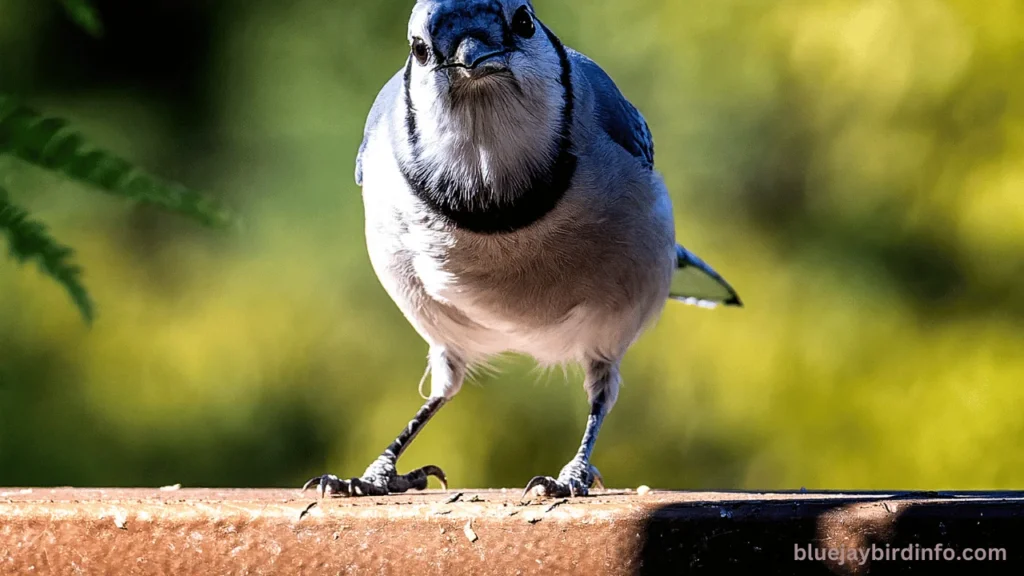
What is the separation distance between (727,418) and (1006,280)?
72cm

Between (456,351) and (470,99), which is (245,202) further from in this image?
(470,99)

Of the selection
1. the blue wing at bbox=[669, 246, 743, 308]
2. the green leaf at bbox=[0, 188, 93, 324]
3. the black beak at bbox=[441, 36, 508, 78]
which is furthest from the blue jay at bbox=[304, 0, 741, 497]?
the green leaf at bbox=[0, 188, 93, 324]

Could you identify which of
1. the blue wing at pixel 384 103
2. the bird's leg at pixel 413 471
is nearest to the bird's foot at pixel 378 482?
the bird's leg at pixel 413 471

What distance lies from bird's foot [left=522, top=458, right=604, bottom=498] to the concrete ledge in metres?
0.34

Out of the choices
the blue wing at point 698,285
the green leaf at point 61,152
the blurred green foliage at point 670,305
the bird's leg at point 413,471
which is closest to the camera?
the green leaf at point 61,152

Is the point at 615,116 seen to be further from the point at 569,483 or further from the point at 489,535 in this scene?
the point at 489,535

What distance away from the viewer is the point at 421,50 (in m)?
1.66

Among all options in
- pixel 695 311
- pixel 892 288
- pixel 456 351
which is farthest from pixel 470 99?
pixel 892 288

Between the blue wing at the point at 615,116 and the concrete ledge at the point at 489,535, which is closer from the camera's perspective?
the concrete ledge at the point at 489,535

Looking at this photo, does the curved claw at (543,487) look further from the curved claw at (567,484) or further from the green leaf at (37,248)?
the green leaf at (37,248)

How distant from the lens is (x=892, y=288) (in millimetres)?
2943

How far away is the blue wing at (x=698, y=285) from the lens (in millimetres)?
2615

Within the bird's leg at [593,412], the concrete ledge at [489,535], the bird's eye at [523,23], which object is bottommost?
the concrete ledge at [489,535]

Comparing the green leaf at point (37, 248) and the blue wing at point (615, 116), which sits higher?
the blue wing at point (615, 116)
